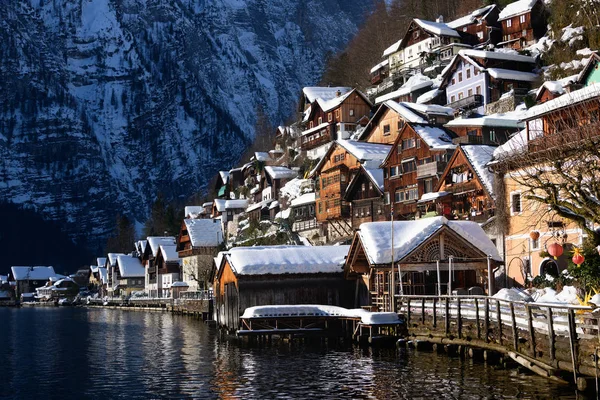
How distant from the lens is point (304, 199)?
318 feet

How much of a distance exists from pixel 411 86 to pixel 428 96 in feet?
22.4

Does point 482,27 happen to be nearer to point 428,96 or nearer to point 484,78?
point 428,96

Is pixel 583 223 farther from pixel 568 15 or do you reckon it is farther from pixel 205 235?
pixel 205 235

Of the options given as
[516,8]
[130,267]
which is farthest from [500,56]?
[130,267]

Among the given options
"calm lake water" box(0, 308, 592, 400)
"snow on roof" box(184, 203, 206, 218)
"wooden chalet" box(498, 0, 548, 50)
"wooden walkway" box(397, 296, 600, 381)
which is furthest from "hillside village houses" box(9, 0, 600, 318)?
"calm lake water" box(0, 308, 592, 400)

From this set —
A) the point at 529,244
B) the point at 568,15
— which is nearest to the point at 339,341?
the point at 529,244

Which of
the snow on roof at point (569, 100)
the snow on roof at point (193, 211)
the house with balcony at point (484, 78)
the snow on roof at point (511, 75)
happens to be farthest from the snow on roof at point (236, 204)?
the snow on roof at point (569, 100)

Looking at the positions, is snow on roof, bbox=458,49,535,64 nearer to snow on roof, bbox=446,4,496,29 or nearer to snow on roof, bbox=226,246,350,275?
snow on roof, bbox=446,4,496,29

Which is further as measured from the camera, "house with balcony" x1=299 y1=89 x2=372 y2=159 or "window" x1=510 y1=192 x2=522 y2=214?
"house with balcony" x1=299 y1=89 x2=372 y2=159

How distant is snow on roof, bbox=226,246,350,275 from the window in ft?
40.1

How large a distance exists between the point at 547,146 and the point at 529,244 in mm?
12990

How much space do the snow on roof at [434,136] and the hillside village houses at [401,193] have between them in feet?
0.61

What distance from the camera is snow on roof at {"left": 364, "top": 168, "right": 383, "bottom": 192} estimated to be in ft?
254

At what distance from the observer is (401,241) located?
47250mm
